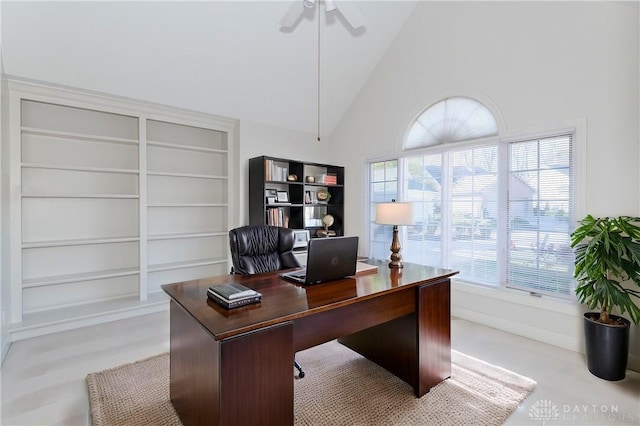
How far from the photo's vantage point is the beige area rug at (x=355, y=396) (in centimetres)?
176

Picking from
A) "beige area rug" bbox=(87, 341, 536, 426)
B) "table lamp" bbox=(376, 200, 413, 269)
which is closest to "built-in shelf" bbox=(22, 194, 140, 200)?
"beige area rug" bbox=(87, 341, 536, 426)

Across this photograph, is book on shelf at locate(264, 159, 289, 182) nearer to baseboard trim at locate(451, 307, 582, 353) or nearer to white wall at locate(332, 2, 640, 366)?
white wall at locate(332, 2, 640, 366)

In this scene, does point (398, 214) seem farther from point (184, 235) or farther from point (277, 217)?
point (184, 235)

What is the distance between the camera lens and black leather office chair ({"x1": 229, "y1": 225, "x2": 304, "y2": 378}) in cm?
244

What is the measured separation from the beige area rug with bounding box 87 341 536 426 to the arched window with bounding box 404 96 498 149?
225 cm

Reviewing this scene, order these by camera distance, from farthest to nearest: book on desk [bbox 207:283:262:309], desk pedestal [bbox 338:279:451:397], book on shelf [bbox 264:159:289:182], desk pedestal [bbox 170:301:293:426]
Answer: book on shelf [bbox 264:159:289:182] < desk pedestal [bbox 338:279:451:397] < book on desk [bbox 207:283:262:309] < desk pedestal [bbox 170:301:293:426]

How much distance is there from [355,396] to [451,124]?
2.92 metres

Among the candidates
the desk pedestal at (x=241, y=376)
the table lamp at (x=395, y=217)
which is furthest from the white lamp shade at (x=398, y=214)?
the desk pedestal at (x=241, y=376)

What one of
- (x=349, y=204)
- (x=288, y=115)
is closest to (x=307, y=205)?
(x=349, y=204)

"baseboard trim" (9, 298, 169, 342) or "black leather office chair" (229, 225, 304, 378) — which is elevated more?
"black leather office chair" (229, 225, 304, 378)

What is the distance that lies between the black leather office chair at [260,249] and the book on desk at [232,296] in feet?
2.82

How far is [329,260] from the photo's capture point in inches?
72.3

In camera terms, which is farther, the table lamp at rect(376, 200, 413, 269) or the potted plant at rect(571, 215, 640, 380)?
the table lamp at rect(376, 200, 413, 269)

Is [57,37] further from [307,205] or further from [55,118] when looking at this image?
[307,205]
